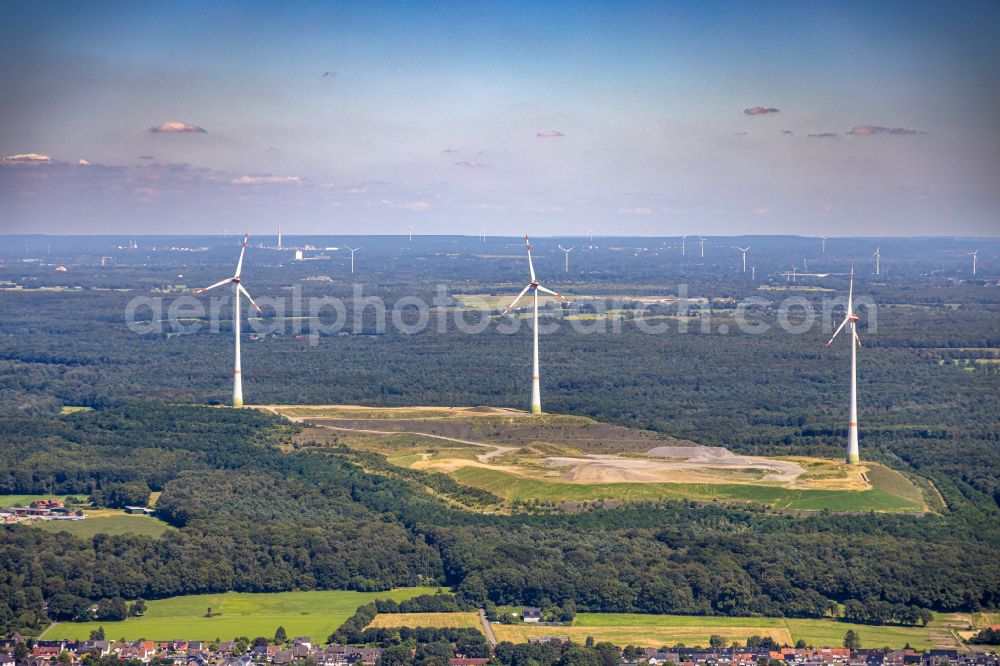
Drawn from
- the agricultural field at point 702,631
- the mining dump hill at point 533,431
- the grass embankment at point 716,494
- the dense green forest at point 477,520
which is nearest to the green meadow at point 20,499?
the dense green forest at point 477,520

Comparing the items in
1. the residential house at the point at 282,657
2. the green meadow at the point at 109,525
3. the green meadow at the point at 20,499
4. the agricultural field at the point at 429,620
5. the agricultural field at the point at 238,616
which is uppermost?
the green meadow at the point at 109,525

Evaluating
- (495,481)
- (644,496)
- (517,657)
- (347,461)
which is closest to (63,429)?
(347,461)

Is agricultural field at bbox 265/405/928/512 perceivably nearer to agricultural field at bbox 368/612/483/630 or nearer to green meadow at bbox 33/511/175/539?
green meadow at bbox 33/511/175/539

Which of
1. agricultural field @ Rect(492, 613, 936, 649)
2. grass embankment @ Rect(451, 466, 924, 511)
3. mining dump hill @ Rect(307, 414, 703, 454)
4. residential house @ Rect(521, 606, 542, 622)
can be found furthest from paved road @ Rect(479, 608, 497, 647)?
mining dump hill @ Rect(307, 414, 703, 454)

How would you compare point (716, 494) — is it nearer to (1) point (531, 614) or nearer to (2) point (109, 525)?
(1) point (531, 614)

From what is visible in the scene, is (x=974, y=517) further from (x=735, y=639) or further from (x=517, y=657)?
(x=517, y=657)

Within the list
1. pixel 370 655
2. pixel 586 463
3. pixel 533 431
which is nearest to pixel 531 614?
pixel 370 655

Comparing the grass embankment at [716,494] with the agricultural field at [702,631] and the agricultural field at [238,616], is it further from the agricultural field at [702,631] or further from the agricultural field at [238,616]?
the agricultural field at [702,631]
